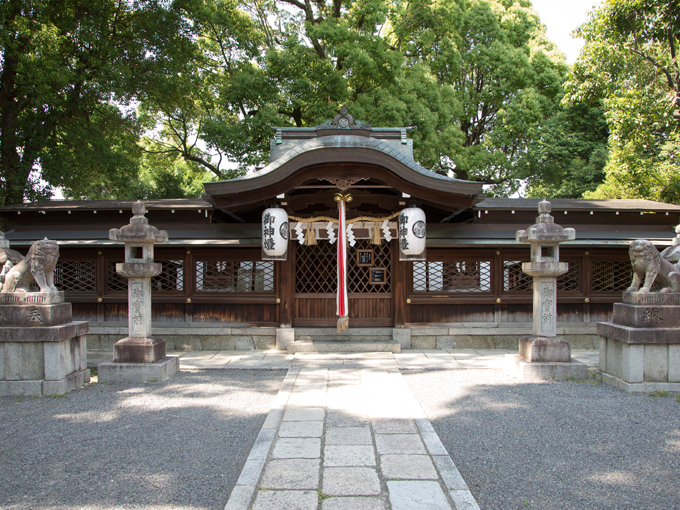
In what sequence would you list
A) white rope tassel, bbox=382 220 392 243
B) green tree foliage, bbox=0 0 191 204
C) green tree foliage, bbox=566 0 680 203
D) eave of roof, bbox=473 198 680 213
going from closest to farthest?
white rope tassel, bbox=382 220 392 243, eave of roof, bbox=473 198 680 213, green tree foliage, bbox=566 0 680 203, green tree foliage, bbox=0 0 191 204

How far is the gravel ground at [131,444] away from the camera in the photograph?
3432 millimetres

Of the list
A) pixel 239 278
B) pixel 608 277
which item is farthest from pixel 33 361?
pixel 608 277

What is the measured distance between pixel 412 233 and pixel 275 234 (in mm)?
2720

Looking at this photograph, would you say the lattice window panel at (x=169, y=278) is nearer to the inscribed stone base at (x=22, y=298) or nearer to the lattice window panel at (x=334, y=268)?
the lattice window panel at (x=334, y=268)

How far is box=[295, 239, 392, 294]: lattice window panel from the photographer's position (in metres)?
9.35

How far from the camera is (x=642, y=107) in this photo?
38.9 ft

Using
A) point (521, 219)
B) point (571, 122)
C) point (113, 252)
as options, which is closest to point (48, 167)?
point (113, 252)

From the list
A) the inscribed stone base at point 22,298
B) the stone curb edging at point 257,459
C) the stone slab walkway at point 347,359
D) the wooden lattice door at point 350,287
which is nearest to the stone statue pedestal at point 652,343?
the stone slab walkway at point 347,359

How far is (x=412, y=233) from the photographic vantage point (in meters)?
8.06

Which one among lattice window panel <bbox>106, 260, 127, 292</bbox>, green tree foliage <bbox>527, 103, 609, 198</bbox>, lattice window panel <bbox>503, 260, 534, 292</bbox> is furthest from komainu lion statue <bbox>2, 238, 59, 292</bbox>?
green tree foliage <bbox>527, 103, 609, 198</bbox>

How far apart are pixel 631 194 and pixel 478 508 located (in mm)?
16240

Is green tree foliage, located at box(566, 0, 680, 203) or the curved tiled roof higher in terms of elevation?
green tree foliage, located at box(566, 0, 680, 203)

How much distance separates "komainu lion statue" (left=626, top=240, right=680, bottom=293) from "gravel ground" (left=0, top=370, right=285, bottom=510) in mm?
5952

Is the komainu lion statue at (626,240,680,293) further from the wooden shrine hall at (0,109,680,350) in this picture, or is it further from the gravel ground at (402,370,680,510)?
the wooden shrine hall at (0,109,680,350)
